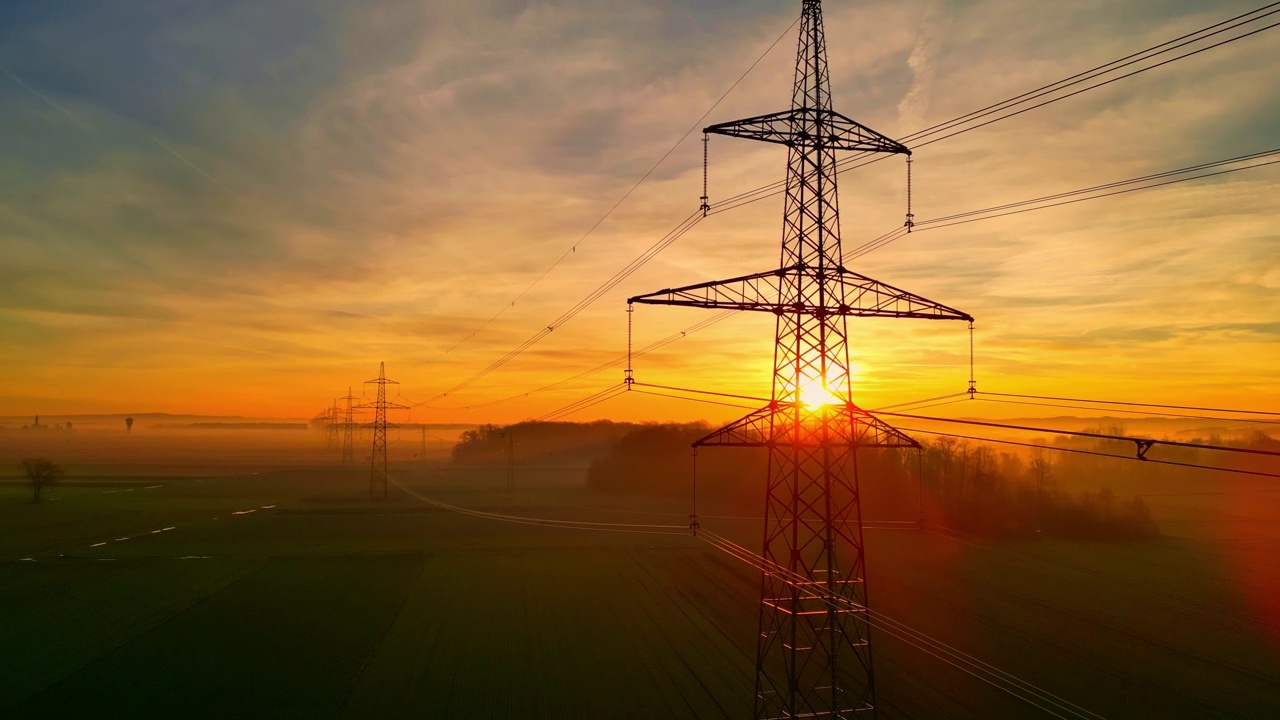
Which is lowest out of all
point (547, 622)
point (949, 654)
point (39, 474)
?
point (547, 622)

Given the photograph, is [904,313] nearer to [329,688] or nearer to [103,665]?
[329,688]

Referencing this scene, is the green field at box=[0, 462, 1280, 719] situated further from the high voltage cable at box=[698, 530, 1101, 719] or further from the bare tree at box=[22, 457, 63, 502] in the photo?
the bare tree at box=[22, 457, 63, 502]

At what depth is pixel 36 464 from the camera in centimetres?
9469

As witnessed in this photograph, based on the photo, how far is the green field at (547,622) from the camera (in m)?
28.7

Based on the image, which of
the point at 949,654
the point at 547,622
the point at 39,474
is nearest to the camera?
the point at 949,654

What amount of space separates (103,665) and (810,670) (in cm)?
3284

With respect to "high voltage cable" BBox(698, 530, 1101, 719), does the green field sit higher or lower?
lower

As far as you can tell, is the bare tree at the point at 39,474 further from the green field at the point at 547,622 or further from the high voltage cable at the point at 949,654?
the high voltage cable at the point at 949,654

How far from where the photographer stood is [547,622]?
38.7 metres

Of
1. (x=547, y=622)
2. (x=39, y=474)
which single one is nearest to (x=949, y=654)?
(x=547, y=622)


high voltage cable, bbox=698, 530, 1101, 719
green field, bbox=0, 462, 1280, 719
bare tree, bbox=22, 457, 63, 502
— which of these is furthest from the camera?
bare tree, bbox=22, 457, 63, 502

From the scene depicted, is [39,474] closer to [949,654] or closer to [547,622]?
[547,622]

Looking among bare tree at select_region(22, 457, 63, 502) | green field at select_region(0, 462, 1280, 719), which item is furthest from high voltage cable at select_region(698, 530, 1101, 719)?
bare tree at select_region(22, 457, 63, 502)

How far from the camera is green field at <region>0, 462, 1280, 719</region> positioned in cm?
2872
